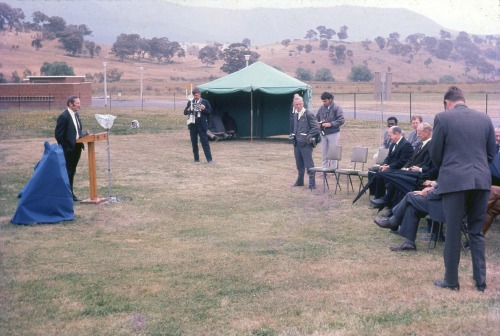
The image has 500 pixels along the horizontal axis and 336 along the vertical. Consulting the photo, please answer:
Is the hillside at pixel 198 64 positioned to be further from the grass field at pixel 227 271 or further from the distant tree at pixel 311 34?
the grass field at pixel 227 271

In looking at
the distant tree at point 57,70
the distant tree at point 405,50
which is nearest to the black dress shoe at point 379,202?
the distant tree at point 57,70

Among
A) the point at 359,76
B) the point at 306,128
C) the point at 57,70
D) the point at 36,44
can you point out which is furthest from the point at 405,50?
the point at 306,128

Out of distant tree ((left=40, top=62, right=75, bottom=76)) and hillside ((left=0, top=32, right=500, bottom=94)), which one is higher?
hillside ((left=0, top=32, right=500, bottom=94))

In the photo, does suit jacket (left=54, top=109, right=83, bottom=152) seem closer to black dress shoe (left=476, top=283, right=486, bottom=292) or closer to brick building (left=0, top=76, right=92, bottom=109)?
black dress shoe (left=476, top=283, right=486, bottom=292)

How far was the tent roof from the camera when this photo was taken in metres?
22.8

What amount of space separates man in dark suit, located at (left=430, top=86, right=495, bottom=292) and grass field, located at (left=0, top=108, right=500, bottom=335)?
36 cm

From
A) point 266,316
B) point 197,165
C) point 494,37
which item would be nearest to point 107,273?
point 266,316

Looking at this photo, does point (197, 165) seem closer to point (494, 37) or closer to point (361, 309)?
point (361, 309)

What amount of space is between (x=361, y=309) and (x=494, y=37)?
177 meters

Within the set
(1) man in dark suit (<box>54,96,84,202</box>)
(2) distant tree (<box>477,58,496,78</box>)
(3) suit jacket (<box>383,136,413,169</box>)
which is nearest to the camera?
(3) suit jacket (<box>383,136,413,169</box>)

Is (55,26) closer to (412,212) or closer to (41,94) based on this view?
(41,94)

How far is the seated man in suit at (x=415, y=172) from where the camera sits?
9088mm

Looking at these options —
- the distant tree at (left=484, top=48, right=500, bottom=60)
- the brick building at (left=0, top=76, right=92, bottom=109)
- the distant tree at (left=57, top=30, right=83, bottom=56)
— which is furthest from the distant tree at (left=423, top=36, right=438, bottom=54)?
the brick building at (left=0, top=76, right=92, bottom=109)

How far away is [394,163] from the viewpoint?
10641 mm
